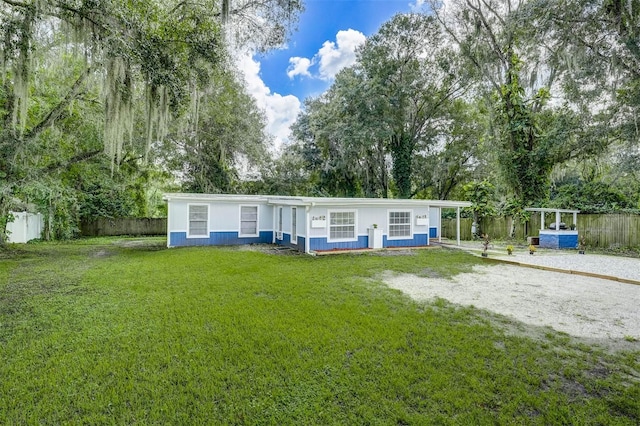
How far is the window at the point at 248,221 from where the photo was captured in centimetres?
1202

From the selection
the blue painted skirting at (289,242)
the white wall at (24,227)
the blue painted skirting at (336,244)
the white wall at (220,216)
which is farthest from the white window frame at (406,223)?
the white wall at (24,227)


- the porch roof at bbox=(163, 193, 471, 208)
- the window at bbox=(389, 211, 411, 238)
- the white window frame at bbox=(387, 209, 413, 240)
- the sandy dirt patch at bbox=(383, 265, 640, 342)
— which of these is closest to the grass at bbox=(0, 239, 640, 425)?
the sandy dirt patch at bbox=(383, 265, 640, 342)

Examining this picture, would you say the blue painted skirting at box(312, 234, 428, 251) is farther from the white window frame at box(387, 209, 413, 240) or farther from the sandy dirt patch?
the sandy dirt patch

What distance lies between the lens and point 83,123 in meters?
10.2

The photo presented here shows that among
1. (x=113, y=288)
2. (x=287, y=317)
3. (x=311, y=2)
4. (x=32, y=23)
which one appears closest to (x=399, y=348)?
(x=287, y=317)

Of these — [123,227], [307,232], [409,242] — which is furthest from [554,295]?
[123,227]

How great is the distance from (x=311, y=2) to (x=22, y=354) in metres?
9.18

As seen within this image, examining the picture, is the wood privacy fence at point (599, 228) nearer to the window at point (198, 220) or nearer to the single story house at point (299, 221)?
the single story house at point (299, 221)

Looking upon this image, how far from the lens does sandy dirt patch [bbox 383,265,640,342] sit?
3984mm

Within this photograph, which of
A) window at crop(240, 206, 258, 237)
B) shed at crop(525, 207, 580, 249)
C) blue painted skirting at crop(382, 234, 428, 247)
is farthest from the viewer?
window at crop(240, 206, 258, 237)

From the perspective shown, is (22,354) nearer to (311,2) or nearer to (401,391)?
(401,391)

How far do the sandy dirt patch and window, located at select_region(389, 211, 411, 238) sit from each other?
3947 millimetres

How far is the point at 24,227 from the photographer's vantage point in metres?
11.9

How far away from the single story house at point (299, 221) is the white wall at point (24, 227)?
18.6 feet
